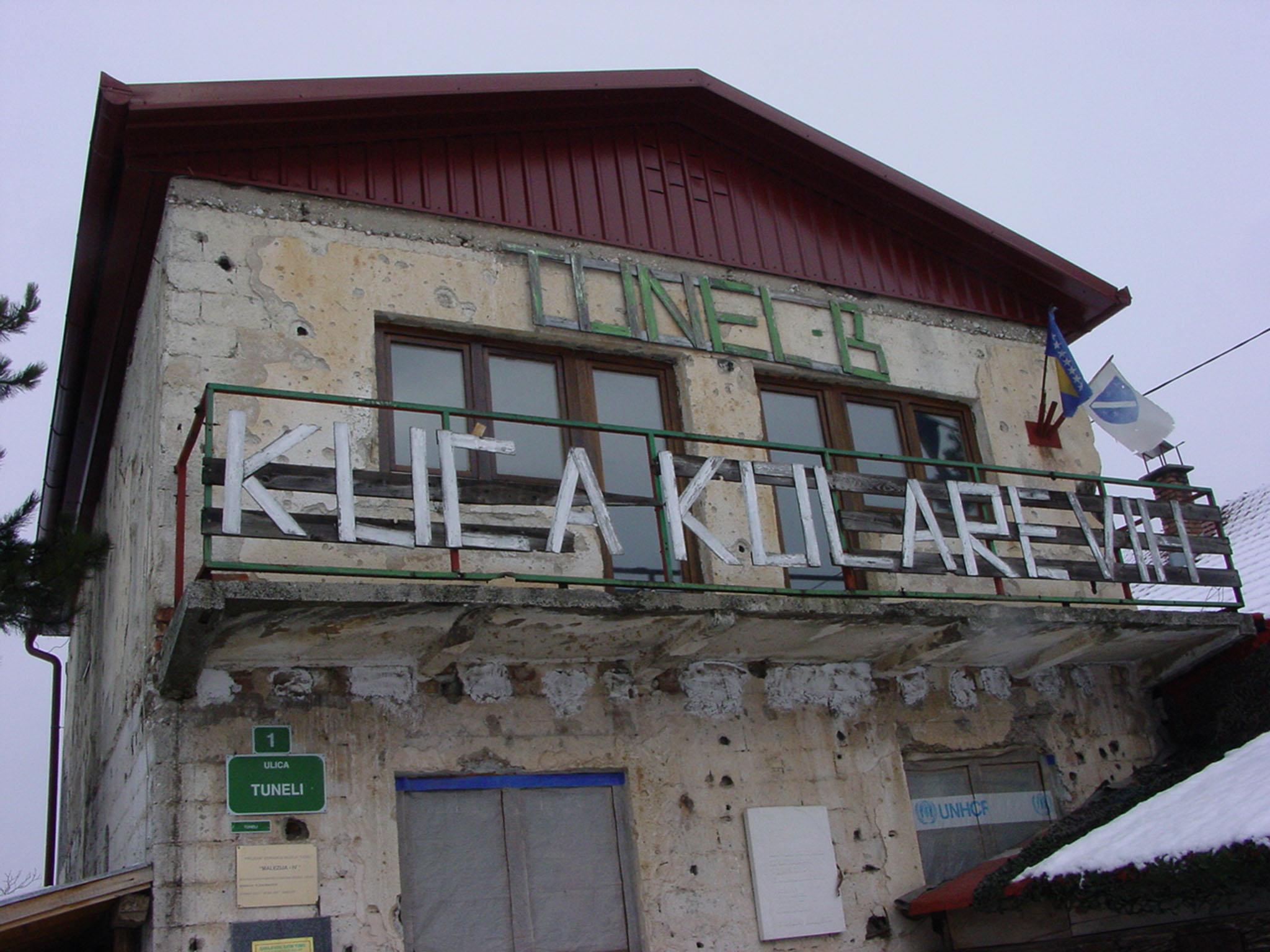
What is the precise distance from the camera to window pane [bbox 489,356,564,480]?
29.8ft

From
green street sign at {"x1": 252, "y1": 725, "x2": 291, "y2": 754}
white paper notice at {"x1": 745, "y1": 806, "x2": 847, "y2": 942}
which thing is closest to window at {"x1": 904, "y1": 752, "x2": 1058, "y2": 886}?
white paper notice at {"x1": 745, "y1": 806, "x2": 847, "y2": 942}

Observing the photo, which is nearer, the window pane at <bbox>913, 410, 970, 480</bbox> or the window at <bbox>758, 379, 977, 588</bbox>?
the window at <bbox>758, 379, 977, 588</bbox>

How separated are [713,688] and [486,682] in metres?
1.55

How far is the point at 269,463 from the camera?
22.6 feet

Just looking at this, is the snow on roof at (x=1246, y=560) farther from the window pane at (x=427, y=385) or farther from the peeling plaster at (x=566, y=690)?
the window pane at (x=427, y=385)

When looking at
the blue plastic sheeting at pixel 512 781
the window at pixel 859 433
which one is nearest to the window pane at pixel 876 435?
the window at pixel 859 433

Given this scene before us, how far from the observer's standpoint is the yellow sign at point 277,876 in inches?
268

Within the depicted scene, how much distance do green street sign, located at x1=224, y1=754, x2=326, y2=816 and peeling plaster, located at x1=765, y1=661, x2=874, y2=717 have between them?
9.93 ft

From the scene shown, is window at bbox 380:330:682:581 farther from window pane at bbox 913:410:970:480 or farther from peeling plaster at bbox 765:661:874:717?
window pane at bbox 913:410:970:480

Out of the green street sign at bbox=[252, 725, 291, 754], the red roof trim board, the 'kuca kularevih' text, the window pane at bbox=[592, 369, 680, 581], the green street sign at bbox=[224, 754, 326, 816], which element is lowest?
the green street sign at bbox=[224, 754, 326, 816]

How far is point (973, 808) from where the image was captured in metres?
9.14

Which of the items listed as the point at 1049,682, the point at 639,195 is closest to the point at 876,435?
the point at 1049,682

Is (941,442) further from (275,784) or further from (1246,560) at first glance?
(275,784)

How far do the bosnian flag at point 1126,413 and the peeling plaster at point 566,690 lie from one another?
4.99 meters
